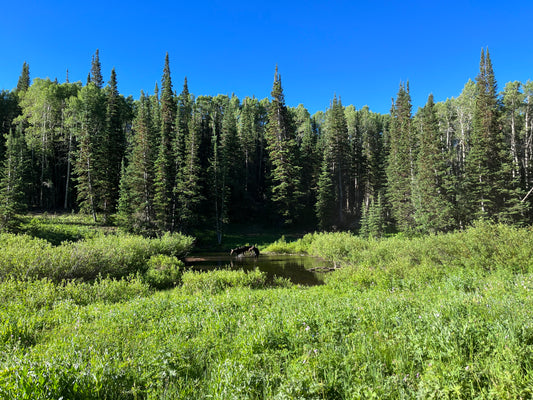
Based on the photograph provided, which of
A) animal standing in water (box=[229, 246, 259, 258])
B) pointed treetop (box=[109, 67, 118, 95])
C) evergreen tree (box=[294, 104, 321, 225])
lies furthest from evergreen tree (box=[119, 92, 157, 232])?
evergreen tree (box=[294, 104, 321, 225])

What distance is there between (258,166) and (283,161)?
19.0 metres

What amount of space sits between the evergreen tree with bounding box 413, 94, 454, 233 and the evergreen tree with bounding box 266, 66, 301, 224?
18.2 m

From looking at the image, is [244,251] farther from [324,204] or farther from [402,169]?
[402,169]

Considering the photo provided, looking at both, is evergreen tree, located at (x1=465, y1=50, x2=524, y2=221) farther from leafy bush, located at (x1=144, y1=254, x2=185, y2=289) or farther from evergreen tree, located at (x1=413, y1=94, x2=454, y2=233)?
leafy bush, located at (x1=144, y1=254, x2=185, y2=289)

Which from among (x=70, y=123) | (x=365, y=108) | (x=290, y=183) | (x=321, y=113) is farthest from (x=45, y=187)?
(x=365, y=108)

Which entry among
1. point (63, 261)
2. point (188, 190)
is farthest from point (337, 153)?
point (63, 261)

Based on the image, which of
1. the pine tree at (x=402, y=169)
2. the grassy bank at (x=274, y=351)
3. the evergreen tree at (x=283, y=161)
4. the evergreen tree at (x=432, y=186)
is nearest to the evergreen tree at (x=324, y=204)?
the evergreen tree at (x=283, y=161)

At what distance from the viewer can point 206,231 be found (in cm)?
4288

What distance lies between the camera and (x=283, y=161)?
4628 cm

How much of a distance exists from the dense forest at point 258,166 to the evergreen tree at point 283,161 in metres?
0.21

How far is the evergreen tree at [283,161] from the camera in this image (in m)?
45.1

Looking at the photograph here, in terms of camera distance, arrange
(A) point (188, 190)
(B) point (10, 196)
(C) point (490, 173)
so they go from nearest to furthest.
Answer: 1. (B) point (10, 196)
2. (C) point (490, 173)
3. (A) point (188, 190)

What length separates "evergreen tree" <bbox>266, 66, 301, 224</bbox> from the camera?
148 feet

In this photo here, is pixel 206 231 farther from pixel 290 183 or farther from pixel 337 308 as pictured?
pixel 337 308
